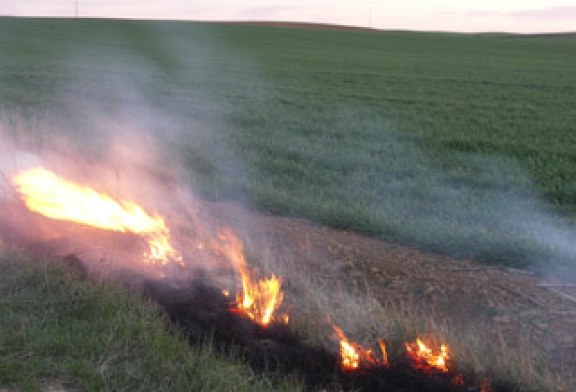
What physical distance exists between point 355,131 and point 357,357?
895cm

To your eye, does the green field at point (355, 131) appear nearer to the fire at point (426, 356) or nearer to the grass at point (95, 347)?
the fire at point (426, 356)

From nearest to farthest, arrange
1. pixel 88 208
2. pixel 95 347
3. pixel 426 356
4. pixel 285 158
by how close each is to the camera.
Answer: pixel 95 347
pixel 426 356
pixel 88 208
pixel 285 158

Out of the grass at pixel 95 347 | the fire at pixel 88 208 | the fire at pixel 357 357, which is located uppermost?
the fire at pixel 88 208

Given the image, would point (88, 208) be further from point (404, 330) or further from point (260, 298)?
point (404, 330)

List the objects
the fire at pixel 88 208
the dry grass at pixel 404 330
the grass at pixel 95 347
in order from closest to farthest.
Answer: the grass at pixel 95 347 < the dry grass at pixel 404 330 < the fire at pixel 88 208

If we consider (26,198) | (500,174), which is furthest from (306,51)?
(26,198)

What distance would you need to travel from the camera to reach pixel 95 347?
3.59m

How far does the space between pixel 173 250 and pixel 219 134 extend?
663 cm

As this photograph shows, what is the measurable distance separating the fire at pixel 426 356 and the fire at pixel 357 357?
136 millimetres

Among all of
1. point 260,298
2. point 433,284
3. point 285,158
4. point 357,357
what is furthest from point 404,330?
point 285,158

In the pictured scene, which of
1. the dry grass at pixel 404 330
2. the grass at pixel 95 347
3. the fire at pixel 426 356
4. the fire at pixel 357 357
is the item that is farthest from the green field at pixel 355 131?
the grass at pixel 95 347

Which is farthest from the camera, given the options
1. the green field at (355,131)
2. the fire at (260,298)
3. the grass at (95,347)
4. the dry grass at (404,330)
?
the green field at (355,131)

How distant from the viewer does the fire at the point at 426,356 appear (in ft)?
12.0

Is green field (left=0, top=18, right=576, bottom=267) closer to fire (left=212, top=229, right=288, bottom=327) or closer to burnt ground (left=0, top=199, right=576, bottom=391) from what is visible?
burnt ground (left=0, top=199, right=576, bottom=391)
